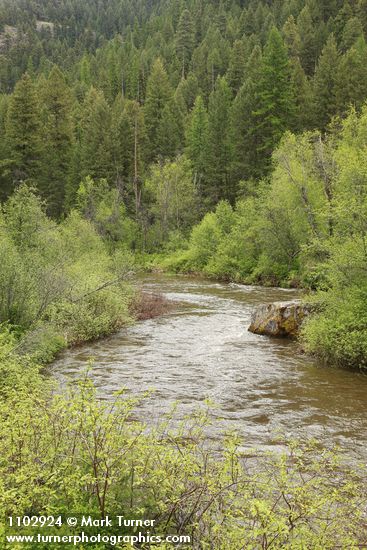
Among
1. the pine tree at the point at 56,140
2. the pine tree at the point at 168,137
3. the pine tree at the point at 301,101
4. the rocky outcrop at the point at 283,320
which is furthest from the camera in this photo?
the pine tree at the point at 168,137

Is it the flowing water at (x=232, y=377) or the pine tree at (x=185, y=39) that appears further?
the pine tree at (x=185, y=39)

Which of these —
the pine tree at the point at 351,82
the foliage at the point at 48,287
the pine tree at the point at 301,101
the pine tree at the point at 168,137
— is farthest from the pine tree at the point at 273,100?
the foliage at the point at 48,287

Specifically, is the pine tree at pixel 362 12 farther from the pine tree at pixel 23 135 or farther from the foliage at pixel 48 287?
the foliage at pixel 48 287

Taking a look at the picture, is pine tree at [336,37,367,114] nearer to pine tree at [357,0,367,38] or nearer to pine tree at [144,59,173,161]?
pine tree at [357,0,367,38]

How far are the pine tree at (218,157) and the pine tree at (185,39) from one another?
38.3 m

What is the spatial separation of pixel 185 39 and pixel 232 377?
296ft

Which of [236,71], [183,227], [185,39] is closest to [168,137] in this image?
[183,227]

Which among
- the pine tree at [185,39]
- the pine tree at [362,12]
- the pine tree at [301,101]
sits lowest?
the pine tree at [301,101]

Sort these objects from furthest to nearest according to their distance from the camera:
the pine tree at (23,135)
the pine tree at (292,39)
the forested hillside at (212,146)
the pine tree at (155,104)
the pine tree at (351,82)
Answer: the pine tree at (292,39) < the pine tree at (155,104) < the pine tree at (23,135) < the pine tree at (351,82) < the forested hillside at (212,146)

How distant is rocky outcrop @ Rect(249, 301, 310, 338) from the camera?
61.3ft

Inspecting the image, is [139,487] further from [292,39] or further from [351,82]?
[292,39]

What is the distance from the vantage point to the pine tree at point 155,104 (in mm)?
61031

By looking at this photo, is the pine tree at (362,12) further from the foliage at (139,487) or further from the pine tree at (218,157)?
the foliage at (139,487)

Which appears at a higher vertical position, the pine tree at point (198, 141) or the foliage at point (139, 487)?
the pine tree at point (198, 141)
